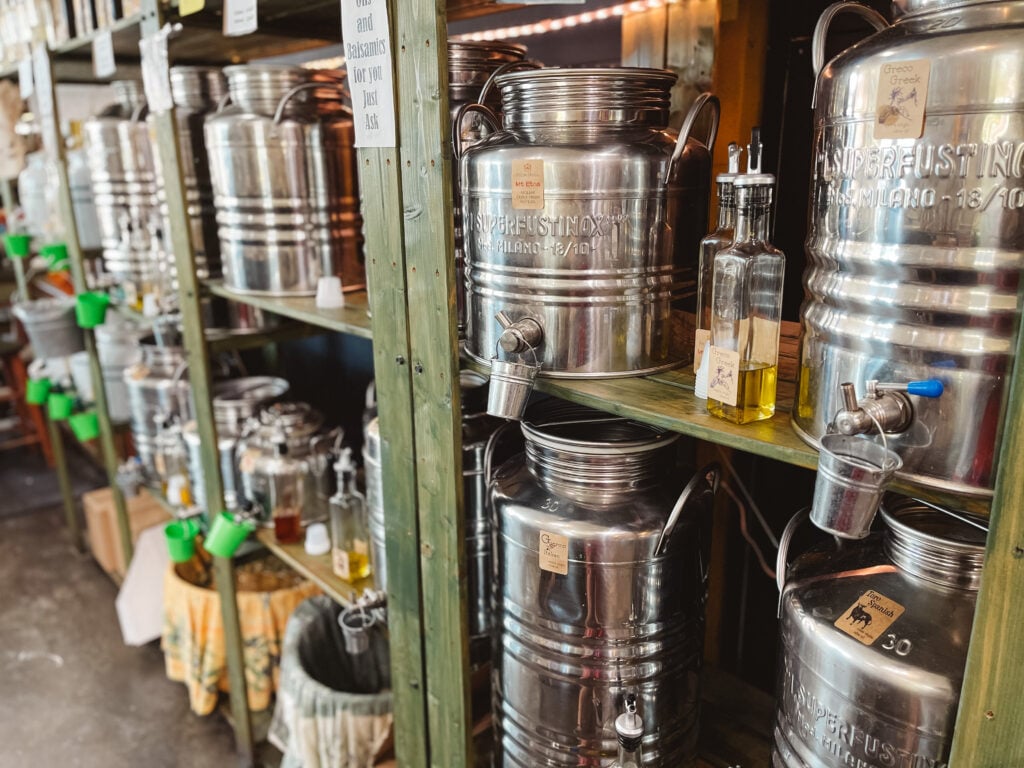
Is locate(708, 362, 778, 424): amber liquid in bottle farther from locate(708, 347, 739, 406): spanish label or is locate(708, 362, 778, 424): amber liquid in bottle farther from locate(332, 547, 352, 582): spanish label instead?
locate(332, 547, 352, 582): spanish label

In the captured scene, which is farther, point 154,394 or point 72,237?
point 72,237

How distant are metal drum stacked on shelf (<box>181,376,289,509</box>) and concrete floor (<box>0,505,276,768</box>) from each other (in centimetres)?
74

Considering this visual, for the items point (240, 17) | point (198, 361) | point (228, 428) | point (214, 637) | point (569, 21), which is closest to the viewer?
point (240, 17)

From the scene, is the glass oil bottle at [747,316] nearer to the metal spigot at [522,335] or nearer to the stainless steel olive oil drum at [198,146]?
the metal spigot at [522,335]

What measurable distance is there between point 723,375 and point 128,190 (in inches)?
76.2

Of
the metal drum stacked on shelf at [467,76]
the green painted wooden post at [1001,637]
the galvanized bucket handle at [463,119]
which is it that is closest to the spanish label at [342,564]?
the metal drum stacked on shelf at [467,76]

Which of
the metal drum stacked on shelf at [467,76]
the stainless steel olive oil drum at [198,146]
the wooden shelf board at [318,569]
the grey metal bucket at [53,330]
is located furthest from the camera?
the grey metal bucket at [53,330]

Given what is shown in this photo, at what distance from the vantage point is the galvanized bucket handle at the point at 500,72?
1.16 m

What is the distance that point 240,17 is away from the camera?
1.48 metres

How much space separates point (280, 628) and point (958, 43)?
2.13 meters

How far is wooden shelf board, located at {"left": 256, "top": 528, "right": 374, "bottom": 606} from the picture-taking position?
174 centimetres

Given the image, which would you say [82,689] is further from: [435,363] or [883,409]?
[883,409]

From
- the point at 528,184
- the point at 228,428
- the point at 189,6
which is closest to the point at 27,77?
the point at 189,6

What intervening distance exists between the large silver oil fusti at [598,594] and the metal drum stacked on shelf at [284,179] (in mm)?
755
